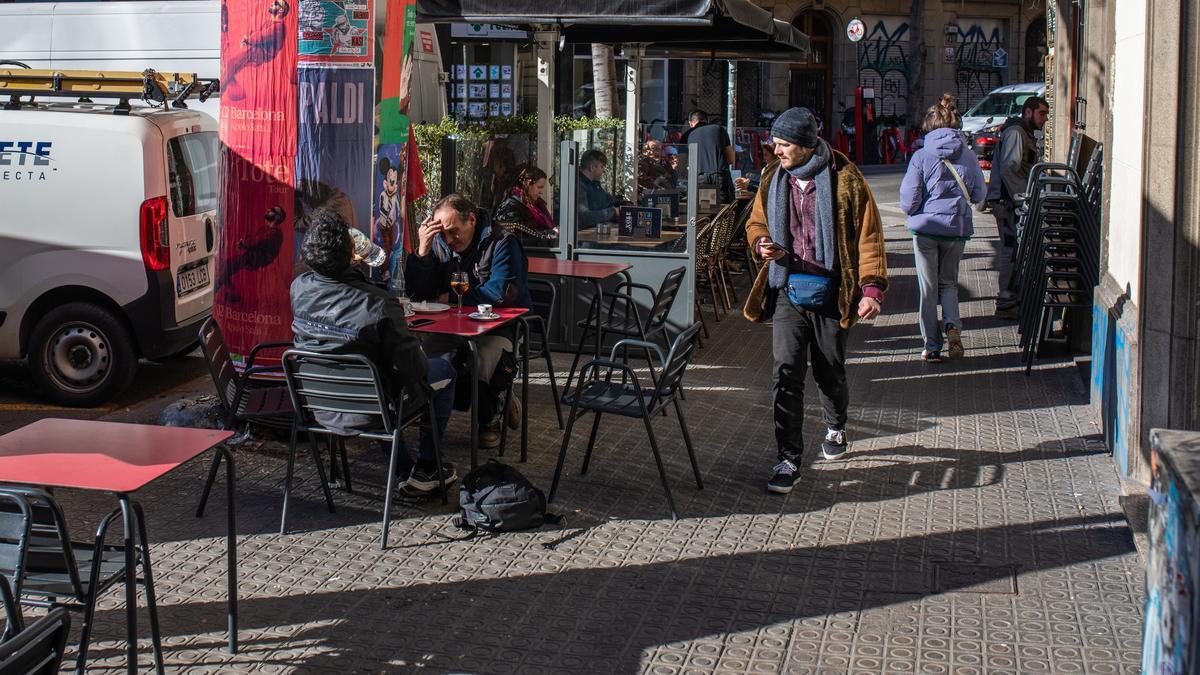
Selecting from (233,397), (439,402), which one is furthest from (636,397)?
(233,397)

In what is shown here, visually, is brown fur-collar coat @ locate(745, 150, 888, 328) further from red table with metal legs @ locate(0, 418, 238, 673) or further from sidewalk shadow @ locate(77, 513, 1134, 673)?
red table with metal legs @ locate(0, 418, 238, 673)

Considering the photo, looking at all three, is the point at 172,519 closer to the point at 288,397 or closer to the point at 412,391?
the point at 288,397

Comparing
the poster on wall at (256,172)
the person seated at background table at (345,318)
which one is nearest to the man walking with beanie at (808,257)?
the person seated at background table at (345,318)

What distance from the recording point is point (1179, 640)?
9.02 feet

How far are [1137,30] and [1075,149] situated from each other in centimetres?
509

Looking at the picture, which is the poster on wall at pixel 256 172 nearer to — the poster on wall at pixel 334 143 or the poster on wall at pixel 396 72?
the poster on wall at pixel 334 143

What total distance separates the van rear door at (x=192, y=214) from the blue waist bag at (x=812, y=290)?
4093mm

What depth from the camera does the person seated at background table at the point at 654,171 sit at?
1080 cm

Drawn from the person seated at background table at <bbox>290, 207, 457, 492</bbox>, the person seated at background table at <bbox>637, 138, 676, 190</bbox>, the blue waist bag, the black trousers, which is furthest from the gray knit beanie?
the person seated at background table at <bbox>637, 138, 676, 190</bbox>

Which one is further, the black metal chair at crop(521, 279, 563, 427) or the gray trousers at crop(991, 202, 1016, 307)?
the gray trousers at crop(991, 202, 1016, 307)

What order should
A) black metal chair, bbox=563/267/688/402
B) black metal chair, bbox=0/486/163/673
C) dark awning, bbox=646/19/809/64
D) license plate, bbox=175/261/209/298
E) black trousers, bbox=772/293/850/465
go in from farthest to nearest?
dark awning, bbox=646/19/809/64
license plate, bbox=175/261/209/298
black metal chair, bbox=563/267/688/402
black trousers, bbox=772/293/850/465
black metal chair, bbox=0/486/163/673

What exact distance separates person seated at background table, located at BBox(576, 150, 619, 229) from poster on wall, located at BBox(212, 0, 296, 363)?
3.33m

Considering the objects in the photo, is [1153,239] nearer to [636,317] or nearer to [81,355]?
[636,317]

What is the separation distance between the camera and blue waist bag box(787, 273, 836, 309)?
22.4ft
